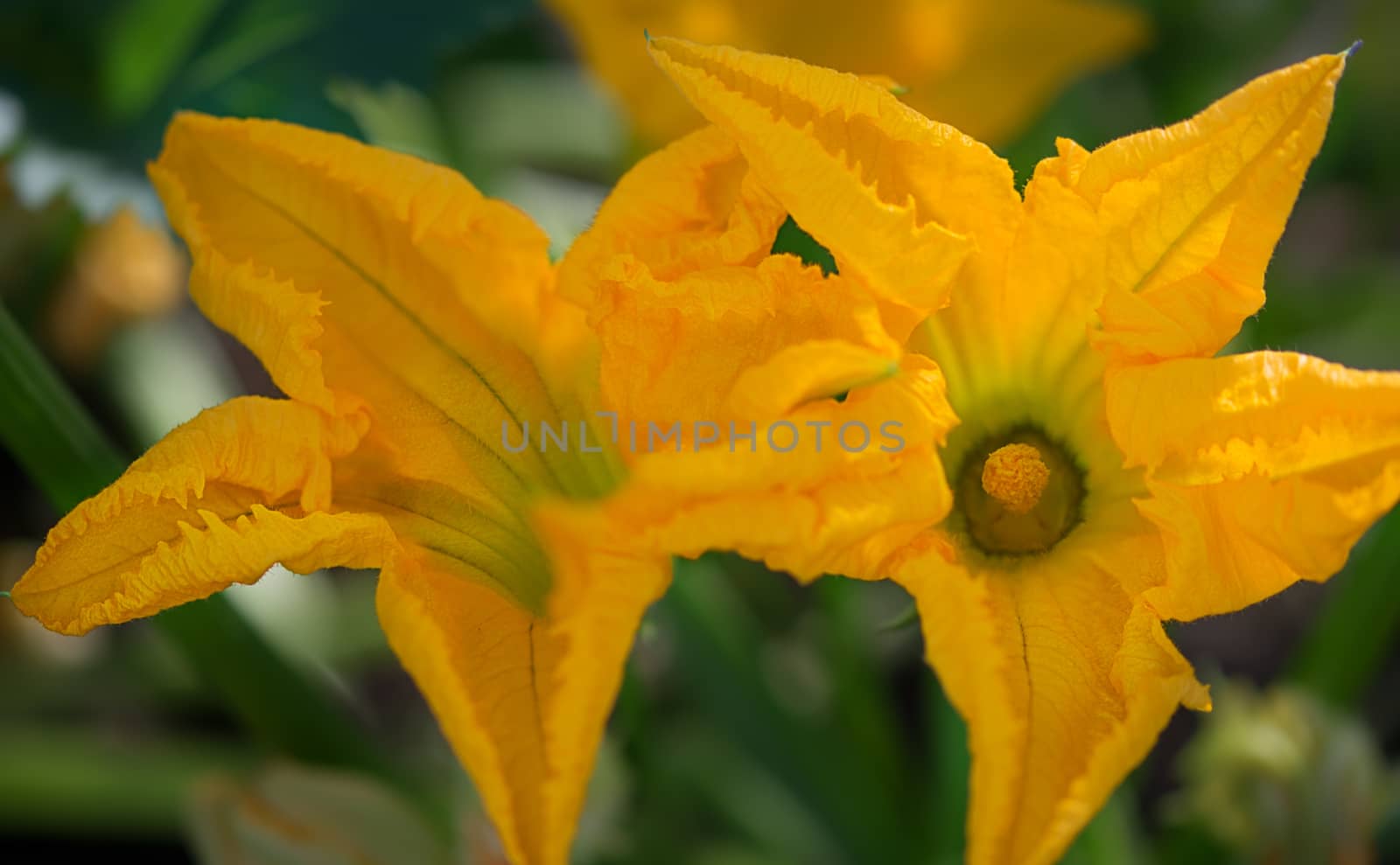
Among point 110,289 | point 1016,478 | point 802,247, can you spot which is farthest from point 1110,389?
point 110,289

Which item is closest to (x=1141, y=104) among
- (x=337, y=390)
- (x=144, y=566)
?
(x=337, y=390)

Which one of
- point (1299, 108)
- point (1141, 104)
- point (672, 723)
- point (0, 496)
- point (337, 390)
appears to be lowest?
point (672, 723)

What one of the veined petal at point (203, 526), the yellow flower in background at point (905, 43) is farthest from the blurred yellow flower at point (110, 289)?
the veined petal at point (203, 526)

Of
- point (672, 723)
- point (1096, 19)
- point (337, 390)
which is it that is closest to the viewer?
point (337, 390)

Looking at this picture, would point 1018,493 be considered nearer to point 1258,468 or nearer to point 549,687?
point 1258,468

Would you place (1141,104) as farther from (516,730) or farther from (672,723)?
(516,730)

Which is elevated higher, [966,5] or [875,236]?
[875,236]

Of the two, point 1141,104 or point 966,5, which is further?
point 1141,104

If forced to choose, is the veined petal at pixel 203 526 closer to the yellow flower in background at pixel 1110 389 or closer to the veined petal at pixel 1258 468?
the yellow flower in background at pixel 1110 389
